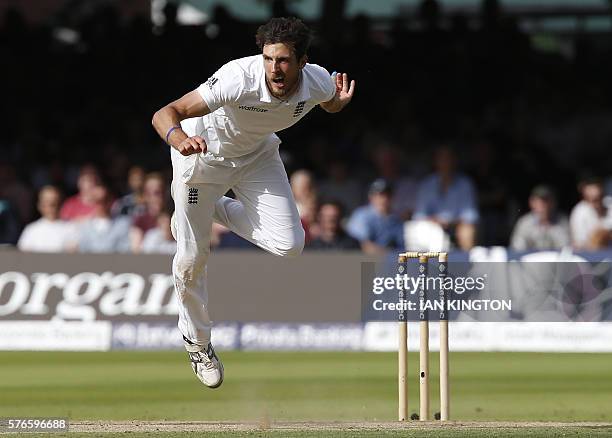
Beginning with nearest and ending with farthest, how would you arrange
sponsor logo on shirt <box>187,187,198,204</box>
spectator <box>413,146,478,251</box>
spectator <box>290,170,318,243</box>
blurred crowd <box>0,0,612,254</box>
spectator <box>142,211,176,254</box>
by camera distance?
sponsor logo on shirt <box>187,187,198,204</box> → spectator <box>142,211,176,254</box> → spectator <box>290,170,318,243</box> → blurred crowd <box>0,0,612,254</box> → spectator <box>413,146,478,251</box>

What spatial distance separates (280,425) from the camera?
→ 7.42 m

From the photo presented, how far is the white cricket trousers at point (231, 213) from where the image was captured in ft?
23.7

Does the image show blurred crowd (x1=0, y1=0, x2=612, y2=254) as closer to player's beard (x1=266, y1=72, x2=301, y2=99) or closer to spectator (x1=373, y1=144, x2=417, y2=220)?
spectator (x1=373, y1=144, x2=417, y2=220)

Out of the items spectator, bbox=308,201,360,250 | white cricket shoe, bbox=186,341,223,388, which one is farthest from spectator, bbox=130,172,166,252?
white cricket shoe, bbox=186,341,223,388

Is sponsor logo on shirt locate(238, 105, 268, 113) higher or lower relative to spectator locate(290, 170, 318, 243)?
lower

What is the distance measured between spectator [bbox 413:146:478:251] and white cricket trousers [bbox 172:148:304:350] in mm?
5203

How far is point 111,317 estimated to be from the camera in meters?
11.6

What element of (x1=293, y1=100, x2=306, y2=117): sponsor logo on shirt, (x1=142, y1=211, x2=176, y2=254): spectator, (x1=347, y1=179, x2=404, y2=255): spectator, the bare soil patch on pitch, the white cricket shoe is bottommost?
the bare soil patch on pitch

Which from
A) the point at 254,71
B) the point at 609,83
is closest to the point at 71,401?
the point at 254,71

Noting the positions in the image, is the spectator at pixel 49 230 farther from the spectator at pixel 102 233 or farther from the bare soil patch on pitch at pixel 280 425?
the bare soil patch on pitch at pixel 280 425

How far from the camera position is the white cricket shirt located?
653 centimetres

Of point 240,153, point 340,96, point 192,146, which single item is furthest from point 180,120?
point 340,96

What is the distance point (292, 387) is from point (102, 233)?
318cm

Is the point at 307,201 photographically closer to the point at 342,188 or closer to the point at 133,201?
the point at 342,188
